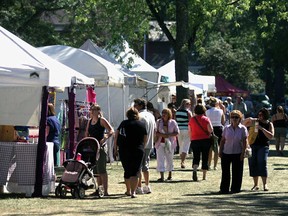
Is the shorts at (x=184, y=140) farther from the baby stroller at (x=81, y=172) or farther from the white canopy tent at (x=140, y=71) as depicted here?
the baby stroller at (x=81, y=172)

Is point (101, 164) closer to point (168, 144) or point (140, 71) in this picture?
point (168, 144)

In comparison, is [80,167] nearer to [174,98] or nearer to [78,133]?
[78,133]

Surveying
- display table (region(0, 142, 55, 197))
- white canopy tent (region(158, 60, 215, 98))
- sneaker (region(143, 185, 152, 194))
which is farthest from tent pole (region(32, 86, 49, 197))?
white canopy tent (region(158, 60, 215, 98))

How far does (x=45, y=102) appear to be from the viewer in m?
16.1

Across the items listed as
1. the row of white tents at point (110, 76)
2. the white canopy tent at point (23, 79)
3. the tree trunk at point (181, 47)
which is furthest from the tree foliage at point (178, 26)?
the white canopy tent at point (23, 79)

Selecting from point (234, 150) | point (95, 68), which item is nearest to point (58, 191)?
point (234, 150)

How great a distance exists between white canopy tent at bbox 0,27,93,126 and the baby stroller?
99cm

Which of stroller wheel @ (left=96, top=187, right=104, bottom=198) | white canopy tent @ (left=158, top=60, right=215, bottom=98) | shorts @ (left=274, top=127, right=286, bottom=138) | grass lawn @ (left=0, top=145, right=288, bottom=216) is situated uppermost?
white canopy tent @ (left=158, top=60, right=215, bottom=98)

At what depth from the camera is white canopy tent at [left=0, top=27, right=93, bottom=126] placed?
15.5 meters

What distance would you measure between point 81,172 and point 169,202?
1.72 meters

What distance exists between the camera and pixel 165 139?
66.5 ft

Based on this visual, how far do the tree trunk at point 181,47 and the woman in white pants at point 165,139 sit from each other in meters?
12.9

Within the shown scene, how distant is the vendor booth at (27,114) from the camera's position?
15531 mm

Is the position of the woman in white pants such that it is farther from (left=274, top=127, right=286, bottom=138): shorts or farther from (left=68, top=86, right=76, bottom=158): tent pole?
Answer: (left=274, top=127, right=286, bottom=138): shorts
